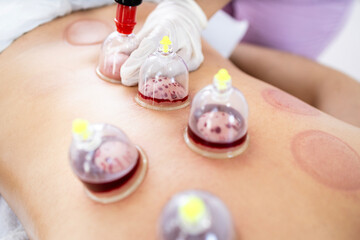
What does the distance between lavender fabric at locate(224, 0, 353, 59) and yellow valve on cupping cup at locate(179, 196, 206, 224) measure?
180cm

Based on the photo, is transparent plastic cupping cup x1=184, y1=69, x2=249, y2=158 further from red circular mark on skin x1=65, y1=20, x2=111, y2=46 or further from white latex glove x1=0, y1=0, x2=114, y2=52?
white latex glove x1=0, y1=0, x2=114, y2=52

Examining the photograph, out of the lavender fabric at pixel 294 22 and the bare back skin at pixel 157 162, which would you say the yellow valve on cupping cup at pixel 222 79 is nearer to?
the bare back skin at pixel 157 162

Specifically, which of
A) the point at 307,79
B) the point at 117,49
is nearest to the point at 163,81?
the point at 117,49

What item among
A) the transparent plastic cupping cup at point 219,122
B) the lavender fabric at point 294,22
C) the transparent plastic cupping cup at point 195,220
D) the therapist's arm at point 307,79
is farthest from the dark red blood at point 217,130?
the lavender fabric at point 294,22

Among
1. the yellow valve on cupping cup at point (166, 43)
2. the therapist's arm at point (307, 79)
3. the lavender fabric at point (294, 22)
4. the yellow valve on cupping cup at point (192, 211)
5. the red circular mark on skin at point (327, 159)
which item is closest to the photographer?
the yellow valve on cupping cup at point (192, 211)

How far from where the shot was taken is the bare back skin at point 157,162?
603 mm

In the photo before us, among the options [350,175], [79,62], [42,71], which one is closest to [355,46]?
[350,175]

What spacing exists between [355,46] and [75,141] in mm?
1974

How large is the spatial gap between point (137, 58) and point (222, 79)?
1.09ft

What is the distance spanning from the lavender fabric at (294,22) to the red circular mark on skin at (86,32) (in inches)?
47.2

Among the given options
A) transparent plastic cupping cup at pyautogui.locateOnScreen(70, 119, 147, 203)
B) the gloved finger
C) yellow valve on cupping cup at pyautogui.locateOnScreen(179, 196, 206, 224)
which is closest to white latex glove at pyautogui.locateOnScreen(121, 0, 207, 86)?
the gloved finger

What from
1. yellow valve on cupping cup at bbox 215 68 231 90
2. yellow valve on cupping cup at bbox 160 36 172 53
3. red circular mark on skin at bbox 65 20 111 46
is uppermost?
yellow valve on cupping cup at bbox 215 68 231 90

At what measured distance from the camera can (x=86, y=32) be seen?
1.14 metres

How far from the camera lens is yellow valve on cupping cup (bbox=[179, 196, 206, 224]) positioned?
1.45ft
